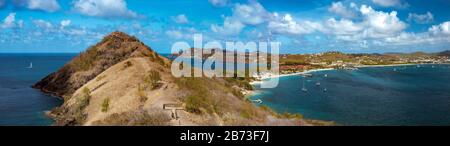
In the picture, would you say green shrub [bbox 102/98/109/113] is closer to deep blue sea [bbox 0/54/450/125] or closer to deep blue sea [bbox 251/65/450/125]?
deep blue sea [bbox 0/54/450/125]

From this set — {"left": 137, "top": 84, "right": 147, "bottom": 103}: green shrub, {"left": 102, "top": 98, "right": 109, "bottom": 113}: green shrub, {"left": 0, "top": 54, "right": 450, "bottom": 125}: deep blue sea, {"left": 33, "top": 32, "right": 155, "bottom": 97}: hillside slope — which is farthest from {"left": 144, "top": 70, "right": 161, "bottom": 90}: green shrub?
{"left": 33, "top": 32, "right": 155, "bottom": 97}: hillside slope

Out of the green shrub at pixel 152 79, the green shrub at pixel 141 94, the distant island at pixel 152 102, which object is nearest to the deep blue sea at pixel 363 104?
the distant island at pixel 152 102

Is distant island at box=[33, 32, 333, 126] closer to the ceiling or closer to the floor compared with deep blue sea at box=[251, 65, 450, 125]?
closer to the ceiling

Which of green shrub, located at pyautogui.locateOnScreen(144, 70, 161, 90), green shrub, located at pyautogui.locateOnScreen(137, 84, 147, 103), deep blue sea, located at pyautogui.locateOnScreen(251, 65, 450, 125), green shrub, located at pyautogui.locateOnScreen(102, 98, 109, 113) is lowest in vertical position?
deep blue sea, located at pyautogui.locateOnScreen(251, 65, 450, 125)

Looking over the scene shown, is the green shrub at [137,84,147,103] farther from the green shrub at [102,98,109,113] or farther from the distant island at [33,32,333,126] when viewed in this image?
the green shrub at [102,98,109,113]

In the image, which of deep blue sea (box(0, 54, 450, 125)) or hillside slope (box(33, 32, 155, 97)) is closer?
deep blue sea (box(0, 54, 450, 125))

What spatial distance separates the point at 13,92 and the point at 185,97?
7039cm

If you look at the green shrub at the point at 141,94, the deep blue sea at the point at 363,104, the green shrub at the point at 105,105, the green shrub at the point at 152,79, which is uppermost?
the green shrub at the point at 152,79

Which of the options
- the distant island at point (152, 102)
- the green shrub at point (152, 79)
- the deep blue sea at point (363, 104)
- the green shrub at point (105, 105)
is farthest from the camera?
the deep blue sea at point (363, 104)

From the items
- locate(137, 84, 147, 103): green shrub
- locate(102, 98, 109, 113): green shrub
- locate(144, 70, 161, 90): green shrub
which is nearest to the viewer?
locate(137, 84, 147, 103): green shrub

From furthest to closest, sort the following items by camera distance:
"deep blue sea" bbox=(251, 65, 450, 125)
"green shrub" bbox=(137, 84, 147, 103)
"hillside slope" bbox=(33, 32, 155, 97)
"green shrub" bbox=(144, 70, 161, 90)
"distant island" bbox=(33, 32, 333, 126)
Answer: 1. "hillside slope" bbox=(33, 32, 155, 97)
2. "deep blue sea" bbox=(251, 65, 450, 125)
3. "green shrub" bbox=(144, 70, 161, 90)
4. "green shrub" bbox=(137, 84, 147, 103)
5. "distant island" bbox=(33, 32, 333, 126)

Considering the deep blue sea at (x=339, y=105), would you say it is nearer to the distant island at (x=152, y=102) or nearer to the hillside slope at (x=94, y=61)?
the hillside slope at (x=94, y=61)
